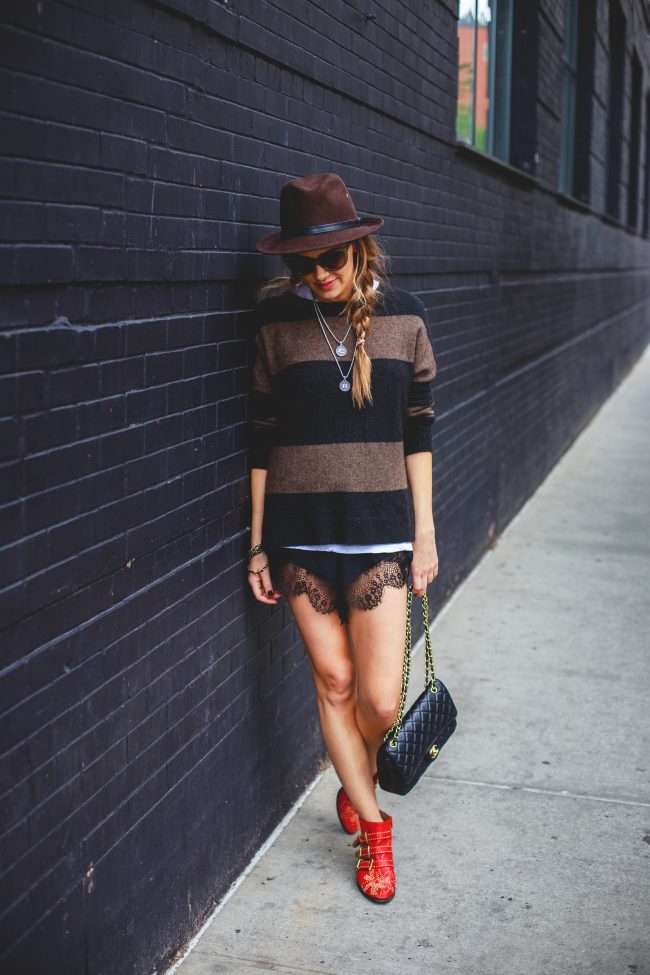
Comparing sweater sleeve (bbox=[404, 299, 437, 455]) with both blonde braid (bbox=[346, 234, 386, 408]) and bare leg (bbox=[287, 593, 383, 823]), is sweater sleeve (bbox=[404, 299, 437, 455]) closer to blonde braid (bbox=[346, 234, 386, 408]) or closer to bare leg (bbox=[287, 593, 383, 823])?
blonde braid (bbox=[346, 234, 386, 408])

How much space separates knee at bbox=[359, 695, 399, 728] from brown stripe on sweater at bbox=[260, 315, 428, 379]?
0.98 metres

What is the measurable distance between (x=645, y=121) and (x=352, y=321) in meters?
21.1

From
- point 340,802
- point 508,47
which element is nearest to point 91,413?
point 340,802

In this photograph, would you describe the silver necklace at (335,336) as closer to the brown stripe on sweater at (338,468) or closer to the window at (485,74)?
Result: the brown stripe on sweater at (338,468)

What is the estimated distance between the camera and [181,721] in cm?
327

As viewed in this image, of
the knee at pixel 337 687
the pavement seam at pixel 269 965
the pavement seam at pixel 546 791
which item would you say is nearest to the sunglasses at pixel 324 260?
the knee at pixel 337 687

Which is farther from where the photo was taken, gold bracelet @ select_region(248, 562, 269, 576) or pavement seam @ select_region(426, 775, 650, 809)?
pavement seam @ select_region(426, 775, 650, 809)

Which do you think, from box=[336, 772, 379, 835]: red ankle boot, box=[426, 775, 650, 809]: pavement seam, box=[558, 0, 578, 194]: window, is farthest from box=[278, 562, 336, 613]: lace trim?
box=[558, 0, 578, 194]: window

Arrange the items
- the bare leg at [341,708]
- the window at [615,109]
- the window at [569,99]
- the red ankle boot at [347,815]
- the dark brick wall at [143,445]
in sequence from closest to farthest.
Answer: the dark brick wall at [143,445], the bare leg at [341,708], the red ankle boot at [347,815], the window at [569,99], the window at [615,109]

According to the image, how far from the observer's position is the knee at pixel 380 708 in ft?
11.7

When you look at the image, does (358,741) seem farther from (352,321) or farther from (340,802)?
(352,321)

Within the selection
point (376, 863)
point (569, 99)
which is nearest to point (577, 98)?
point (569, 99)

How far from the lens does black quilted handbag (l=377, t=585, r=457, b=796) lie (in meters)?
3.50

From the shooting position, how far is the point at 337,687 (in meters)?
3.62
